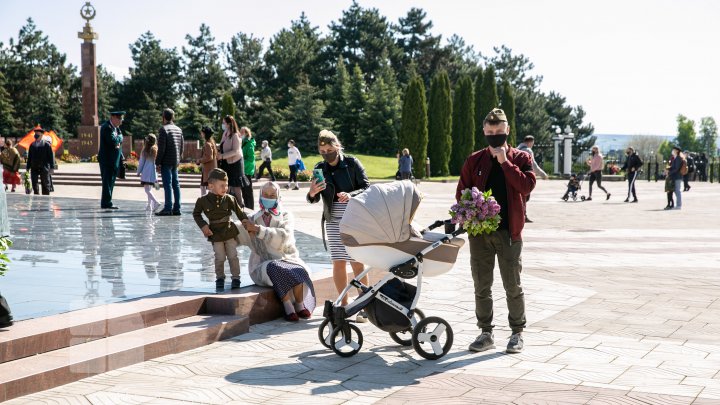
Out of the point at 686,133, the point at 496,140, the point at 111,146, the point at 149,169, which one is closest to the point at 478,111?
the point at 149,169

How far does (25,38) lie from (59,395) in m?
63.6

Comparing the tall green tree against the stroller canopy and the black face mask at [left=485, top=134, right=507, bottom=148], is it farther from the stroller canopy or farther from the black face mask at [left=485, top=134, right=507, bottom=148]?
the stroller canopy

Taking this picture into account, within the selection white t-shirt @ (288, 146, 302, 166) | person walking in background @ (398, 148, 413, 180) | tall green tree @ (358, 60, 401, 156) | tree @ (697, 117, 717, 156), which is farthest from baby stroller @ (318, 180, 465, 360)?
tree @ (697, 117, 717, 156)

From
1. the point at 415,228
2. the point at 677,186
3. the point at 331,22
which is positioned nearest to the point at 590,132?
the point at 331,22

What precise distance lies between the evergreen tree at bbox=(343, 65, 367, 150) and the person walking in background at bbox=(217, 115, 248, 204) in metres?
42.8

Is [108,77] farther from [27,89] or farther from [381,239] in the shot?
[381,239]

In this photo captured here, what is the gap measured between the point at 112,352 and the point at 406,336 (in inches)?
90.9

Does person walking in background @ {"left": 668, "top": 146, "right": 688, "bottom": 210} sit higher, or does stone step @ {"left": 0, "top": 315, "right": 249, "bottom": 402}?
person walking in background @ {"left": 668, "top": 146, "right": 688, "bottom": 210}

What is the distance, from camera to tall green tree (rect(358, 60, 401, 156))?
181 feet

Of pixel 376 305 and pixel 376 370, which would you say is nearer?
pixel 376 370

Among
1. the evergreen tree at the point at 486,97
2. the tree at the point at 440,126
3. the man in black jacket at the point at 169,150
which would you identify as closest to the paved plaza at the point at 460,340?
the man in black jacket at the point at 169,150

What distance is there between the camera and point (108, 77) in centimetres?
6856

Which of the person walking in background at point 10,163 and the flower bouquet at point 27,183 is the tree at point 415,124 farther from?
the flower bouquet at point 27,183

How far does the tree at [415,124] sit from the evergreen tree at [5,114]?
97.9 ft
